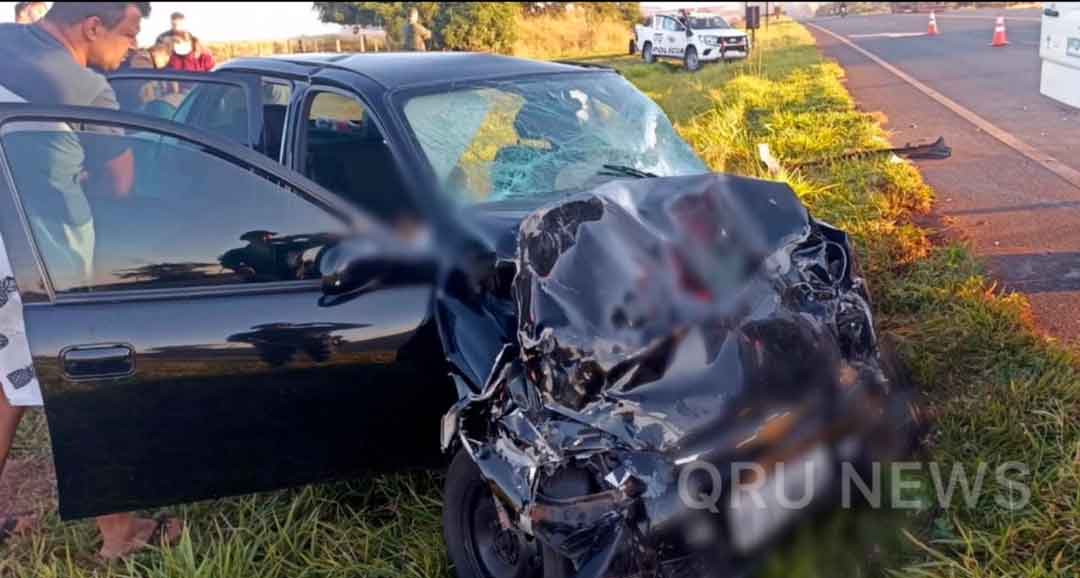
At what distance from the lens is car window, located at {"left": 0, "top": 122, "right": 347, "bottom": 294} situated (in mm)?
2627

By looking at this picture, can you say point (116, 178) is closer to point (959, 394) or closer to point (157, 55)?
point (959, 394)

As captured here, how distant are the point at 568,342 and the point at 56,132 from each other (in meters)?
1.65

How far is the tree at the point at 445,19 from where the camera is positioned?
1214 inches

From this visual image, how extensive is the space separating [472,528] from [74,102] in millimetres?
1855

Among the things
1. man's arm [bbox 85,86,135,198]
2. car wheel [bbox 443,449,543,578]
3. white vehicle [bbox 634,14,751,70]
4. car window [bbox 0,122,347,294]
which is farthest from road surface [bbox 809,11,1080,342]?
white vehicle [bbox 634,14,751,70]

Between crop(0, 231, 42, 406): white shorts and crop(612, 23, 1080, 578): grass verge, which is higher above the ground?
crop(0, 231, 42, 406): white shorts

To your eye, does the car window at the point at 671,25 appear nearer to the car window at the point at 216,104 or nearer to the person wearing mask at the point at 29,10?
the person wearing mask at the point at 29,10

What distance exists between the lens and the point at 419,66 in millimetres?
3879

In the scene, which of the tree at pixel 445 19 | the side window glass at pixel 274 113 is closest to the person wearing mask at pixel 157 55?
the side window glass at pixel 274 113

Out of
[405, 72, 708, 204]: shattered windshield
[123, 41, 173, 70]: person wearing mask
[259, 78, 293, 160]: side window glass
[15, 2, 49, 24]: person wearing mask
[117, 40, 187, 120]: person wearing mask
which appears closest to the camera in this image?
[405, 72, 708, 204]: shattered windshield

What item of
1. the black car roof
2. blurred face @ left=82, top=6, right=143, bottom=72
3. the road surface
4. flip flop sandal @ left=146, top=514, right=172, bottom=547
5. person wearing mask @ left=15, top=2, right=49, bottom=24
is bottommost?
flip flop sandal @ left=146, top=514, right=172, bottom=547

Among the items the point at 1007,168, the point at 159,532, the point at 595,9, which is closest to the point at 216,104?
the point at 159,532

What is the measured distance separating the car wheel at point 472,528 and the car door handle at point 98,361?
972 millimetres

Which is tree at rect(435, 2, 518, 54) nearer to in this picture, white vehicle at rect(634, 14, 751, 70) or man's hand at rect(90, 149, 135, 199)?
white vehicle at rect(634, 14, 751, 70)
